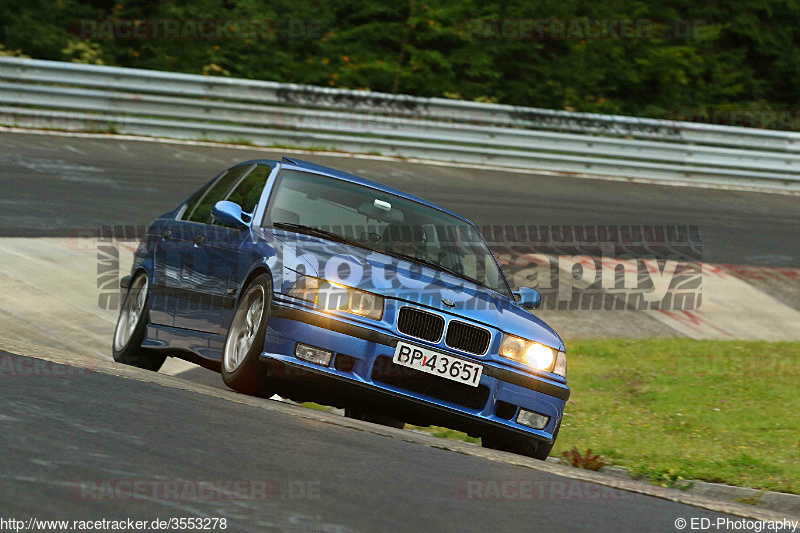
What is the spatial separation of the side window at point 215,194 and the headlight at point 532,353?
8.37 feet

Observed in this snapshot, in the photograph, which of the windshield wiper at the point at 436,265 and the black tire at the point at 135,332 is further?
the black tire at the point at 135,332

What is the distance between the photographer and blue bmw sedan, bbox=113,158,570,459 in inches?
250

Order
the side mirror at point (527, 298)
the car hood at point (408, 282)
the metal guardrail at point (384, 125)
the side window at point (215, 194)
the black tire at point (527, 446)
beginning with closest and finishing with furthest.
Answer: the car hood at point (408, 282), the black tire at point (527, 446), the side mirror at point (527, 298), the side window at point (215, 194), the metal guardrail at point (384, 125)

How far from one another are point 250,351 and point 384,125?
45.3 feet

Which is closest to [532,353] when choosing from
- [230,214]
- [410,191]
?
[230,214]

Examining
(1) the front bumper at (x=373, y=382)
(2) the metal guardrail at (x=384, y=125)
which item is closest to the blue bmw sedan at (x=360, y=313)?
(1) the front bumper at (x=373, y=382)

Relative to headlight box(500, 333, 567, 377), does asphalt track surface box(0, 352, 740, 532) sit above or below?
below

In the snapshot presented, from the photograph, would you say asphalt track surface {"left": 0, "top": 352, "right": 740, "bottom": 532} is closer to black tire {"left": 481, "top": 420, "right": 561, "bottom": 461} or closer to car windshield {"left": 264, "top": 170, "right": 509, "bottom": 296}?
black tire {"left": 481, "top": 420, "right": 561, "bottom": 461}

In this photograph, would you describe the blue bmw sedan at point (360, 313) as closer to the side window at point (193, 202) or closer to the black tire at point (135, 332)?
the black tire at point (135, 332)

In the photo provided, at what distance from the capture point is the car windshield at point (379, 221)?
7301 mm

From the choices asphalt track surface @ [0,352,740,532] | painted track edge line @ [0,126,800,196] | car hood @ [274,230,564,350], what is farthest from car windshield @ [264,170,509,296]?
painted track edge line @ [0,126,800,196]

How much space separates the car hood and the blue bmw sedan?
0.03 feet

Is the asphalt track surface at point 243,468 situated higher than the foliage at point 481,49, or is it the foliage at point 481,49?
the foliage at point 481,49

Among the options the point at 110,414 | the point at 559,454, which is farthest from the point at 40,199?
the point at 110,414
